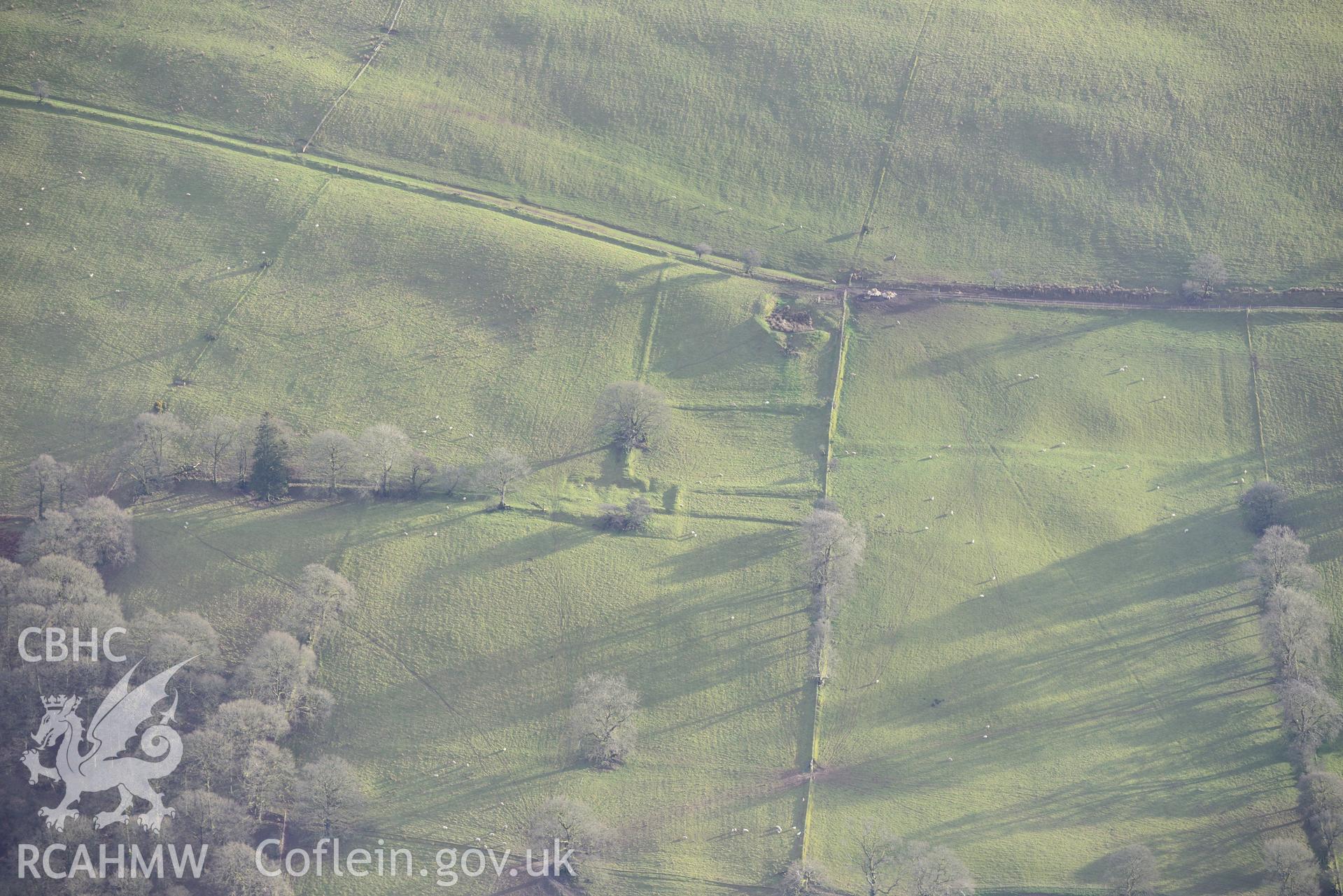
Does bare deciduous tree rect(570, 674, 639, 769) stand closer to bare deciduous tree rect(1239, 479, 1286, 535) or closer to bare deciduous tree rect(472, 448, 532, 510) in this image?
bare deciduous tree rect(472, 448, 532, 510)

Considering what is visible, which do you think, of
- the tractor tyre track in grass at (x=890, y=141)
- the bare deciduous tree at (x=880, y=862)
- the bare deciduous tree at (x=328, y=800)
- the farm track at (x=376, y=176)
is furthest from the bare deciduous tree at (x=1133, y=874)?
the farm track at (x=376, y=176)

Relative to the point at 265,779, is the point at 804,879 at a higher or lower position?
lower

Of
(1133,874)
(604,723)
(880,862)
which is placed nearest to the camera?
(1133,874)

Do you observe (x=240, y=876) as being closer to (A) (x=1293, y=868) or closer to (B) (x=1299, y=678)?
(A) (x=1293, y=868)

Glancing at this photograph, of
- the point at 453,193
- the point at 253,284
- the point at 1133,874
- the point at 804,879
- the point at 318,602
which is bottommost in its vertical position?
the point at 804,879

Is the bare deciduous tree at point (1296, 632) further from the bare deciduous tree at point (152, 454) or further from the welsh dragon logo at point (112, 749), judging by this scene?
the bare deciduous tree at point (152, 454)

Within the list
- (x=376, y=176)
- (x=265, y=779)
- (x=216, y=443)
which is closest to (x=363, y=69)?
(x=376, y=176)

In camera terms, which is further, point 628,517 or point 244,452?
point 244,452
